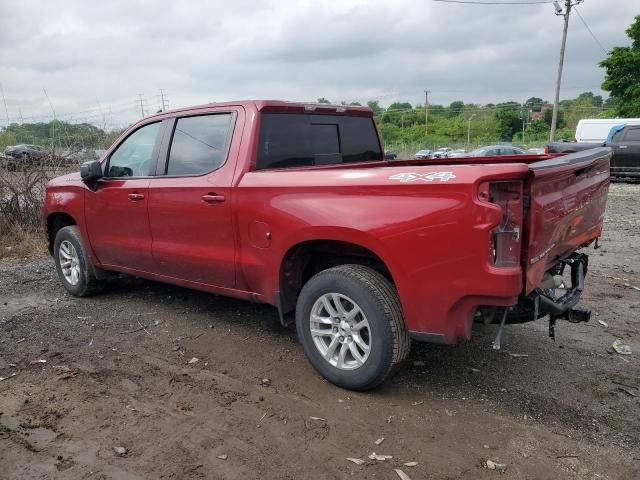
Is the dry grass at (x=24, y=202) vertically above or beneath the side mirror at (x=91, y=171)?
beneath

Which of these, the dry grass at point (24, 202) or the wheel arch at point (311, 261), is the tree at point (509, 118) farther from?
the wheel arch at point (311, 261)

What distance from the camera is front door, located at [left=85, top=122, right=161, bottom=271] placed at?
4707mm

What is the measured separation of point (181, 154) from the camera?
448cm

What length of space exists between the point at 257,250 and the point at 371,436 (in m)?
1.52

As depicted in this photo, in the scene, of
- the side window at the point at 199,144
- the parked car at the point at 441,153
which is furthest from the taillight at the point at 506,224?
the parked car at the point at 441,153

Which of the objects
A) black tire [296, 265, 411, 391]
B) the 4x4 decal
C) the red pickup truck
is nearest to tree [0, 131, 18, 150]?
the red pickup truck

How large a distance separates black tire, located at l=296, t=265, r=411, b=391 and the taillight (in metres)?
0.73

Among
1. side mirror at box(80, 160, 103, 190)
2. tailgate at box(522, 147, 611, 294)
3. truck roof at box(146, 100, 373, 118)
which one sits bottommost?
tailgate at box(522, 147, 611, 294)

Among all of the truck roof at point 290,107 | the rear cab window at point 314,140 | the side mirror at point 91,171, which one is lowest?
the side mirror at point 91,171

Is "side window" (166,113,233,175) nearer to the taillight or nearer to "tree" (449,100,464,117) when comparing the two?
the taillight

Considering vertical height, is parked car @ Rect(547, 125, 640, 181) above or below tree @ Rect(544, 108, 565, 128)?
above

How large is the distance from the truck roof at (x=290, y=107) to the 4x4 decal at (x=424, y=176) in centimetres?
145

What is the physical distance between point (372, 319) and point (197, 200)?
1.72 m

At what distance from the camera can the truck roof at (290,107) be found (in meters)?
4.08
